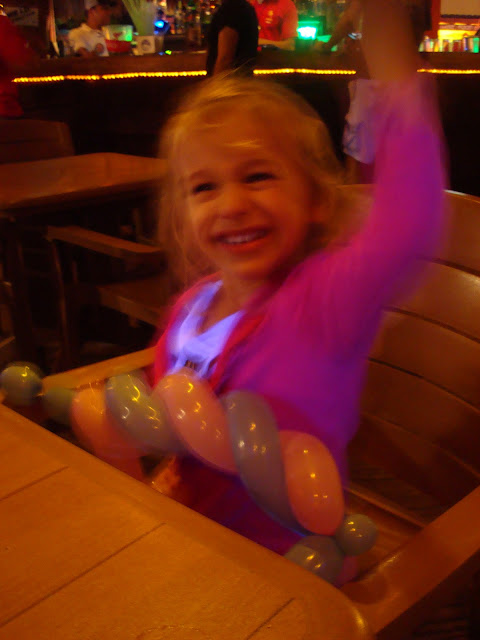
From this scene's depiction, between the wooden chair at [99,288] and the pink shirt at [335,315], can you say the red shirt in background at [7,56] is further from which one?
the pink shirt at [335,315]

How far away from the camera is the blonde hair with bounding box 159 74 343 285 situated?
1031mm

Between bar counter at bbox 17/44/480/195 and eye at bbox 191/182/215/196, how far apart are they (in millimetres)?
3535

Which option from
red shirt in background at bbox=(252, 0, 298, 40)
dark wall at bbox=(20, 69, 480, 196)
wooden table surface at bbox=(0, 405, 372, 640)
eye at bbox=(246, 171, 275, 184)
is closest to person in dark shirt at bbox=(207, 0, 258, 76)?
dark wall at bbox=(20, 69, 480, 196)

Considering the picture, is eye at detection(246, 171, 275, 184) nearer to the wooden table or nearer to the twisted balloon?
the twisted balloon

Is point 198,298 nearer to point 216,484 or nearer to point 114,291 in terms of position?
point 216,484

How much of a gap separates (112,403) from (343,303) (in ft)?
0.99

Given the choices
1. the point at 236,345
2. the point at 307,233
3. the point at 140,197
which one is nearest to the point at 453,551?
the point at 236,345

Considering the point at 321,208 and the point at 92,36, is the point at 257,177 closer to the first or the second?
the point at 321,208

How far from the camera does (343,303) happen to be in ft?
2.79

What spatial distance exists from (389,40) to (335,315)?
0.32 meters

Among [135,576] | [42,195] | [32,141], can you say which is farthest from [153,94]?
[135,576]

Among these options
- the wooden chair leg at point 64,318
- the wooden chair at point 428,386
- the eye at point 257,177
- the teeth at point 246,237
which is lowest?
the wooden chair leg at point 64,318

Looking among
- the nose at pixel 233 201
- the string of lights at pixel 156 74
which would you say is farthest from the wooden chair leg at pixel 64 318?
the string of lights at pixel 156 74

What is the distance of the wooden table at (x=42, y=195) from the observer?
2.29 meters
